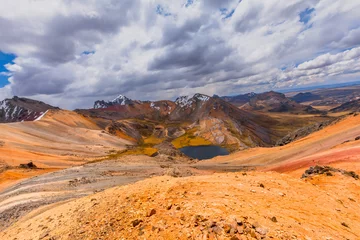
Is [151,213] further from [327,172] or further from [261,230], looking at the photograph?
[327,172]

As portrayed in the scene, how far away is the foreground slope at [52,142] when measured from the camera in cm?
8281

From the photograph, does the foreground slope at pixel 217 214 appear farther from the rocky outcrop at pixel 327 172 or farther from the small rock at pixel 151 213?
the rocky outcrop at pixel 327 172

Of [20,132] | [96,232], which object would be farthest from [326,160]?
[20,132]

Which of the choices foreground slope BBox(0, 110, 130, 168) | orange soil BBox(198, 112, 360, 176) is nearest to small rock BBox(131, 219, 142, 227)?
orange soil BBox(198, 112, 360, 176)

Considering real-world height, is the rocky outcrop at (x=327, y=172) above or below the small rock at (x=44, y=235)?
below

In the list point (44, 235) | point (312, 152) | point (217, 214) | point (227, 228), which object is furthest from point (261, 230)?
point (312, 152)

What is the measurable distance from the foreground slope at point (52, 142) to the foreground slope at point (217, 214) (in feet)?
229

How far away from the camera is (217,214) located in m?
12.0

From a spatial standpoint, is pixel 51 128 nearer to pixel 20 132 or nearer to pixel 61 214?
pixel 20 132

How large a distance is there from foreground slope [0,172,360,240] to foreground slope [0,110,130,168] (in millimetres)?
69899

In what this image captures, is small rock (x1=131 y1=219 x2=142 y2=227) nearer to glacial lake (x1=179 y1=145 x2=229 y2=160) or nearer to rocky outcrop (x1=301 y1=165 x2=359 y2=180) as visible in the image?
rocky outcrop (x1=301 y1=165 x2=359 y2=180)

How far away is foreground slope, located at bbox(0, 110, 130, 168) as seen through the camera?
272 ft

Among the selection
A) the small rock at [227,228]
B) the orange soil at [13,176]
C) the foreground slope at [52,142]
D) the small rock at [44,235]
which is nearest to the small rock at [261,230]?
the small rock at [227,228]

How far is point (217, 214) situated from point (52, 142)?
131 meters
